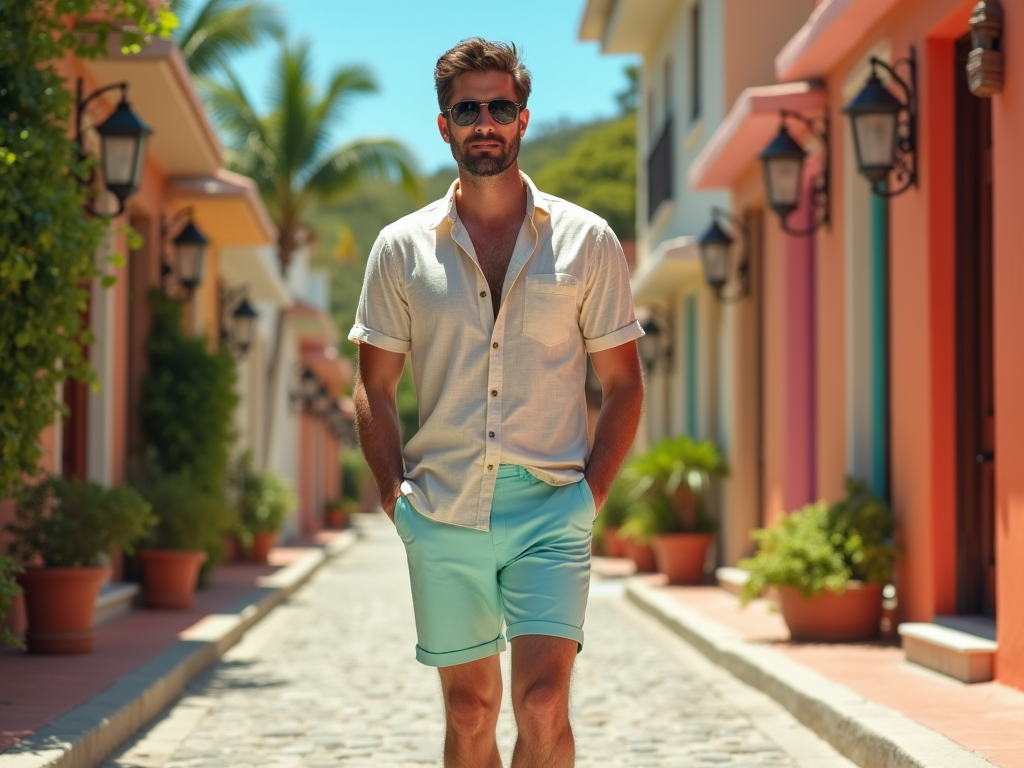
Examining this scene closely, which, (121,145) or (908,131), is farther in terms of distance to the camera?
(121,145)

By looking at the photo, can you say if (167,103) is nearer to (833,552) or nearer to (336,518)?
(833,552)

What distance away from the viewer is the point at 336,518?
133 feet

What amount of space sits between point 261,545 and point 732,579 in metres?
8.12

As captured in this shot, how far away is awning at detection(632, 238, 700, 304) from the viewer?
→ 645 inches

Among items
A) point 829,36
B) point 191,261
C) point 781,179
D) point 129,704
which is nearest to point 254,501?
point 191,261

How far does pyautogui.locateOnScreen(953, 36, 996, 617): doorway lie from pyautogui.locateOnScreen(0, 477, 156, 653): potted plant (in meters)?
4.75

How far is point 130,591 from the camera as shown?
12.2 meters

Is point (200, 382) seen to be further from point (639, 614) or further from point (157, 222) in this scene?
point (639, 614)

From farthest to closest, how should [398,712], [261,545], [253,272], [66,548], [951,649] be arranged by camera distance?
[253,272], [261,545], [66,548], [398,712], [951,649]

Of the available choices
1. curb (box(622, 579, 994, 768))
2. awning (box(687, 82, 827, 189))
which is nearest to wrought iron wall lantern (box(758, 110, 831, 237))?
Result: awning (box(687, 82, 827, 189))

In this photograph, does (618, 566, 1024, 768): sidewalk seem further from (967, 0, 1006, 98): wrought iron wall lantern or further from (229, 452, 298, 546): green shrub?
(229, 452, 298, 546): green shrub

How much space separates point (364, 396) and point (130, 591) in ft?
27.8

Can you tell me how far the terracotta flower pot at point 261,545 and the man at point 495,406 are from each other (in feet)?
51.6

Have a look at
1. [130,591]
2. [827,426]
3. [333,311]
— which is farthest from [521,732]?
[333,311]
